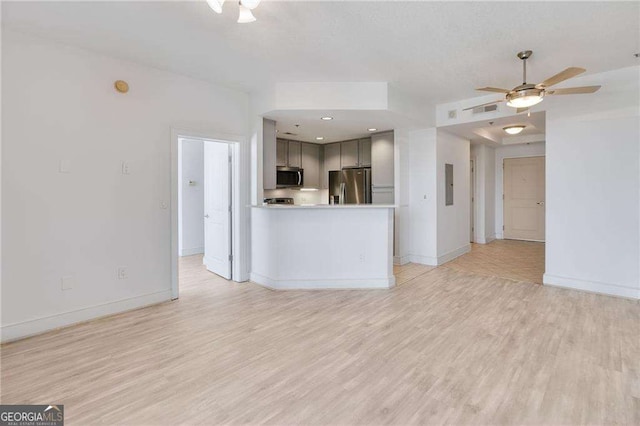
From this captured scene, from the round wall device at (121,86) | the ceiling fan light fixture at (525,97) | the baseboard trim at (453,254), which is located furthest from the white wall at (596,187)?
the round wall device at (121,86)

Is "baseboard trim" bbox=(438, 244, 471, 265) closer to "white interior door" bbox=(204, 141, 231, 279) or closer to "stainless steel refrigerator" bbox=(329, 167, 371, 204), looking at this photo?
"stainless steel refrigerator" bbox=(329, 167, 371, 204)

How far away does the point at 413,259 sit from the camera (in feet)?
19.6

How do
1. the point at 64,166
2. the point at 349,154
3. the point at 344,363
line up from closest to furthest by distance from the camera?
the point at 344,363 < the point at 64,166 < the point at 349,154

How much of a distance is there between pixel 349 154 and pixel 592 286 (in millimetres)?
4555

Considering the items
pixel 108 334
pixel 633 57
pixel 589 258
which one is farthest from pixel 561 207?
pixel 108 334

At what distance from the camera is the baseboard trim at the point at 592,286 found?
3.86 meters

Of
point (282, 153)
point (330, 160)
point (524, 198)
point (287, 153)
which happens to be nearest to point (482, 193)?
point (524, 198)

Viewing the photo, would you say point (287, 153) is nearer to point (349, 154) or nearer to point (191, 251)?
point (349, 154)

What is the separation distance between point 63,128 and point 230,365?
9.10 feet

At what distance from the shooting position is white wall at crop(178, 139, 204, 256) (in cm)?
710

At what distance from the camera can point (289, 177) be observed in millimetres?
6672

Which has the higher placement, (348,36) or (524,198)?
(348,36)

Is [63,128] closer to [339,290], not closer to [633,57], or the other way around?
[339,290]

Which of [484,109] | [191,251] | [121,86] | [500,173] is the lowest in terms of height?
[191,251]
